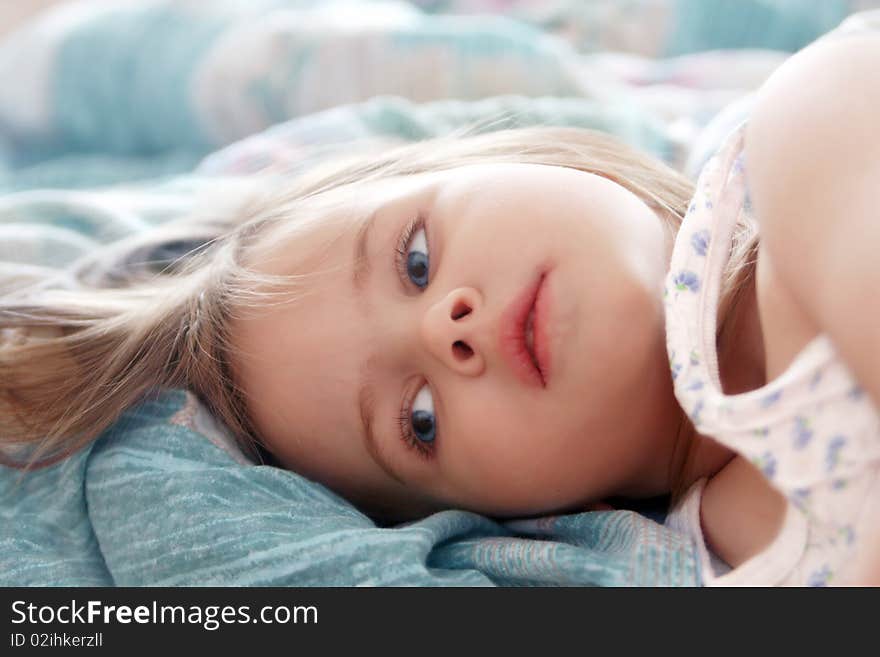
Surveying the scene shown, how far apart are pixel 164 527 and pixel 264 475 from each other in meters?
0.09

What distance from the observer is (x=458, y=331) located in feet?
2.44

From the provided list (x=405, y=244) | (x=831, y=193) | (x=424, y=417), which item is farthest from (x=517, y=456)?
(x=831, y=193)

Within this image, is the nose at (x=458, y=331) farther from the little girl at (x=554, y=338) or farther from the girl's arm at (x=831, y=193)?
the girl's arm at (x=831, y=193)

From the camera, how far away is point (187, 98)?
1.54m

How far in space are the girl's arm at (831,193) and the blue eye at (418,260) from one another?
273 mm

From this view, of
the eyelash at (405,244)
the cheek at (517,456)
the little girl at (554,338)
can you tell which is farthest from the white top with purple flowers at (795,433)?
the eyelash at (405,244)

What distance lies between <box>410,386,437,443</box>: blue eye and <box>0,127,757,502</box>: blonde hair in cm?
14

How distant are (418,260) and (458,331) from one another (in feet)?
0.29

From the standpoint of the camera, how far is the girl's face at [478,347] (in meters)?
0.74

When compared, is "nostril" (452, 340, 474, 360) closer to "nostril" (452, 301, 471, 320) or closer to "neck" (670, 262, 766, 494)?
"nostril" (452, 301, 471, 320)

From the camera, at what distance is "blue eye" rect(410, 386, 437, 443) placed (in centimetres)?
80

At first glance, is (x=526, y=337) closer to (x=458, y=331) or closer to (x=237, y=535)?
(x=458, y=331)
